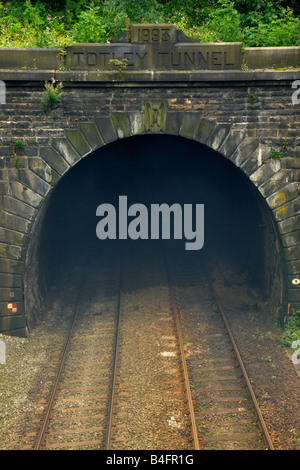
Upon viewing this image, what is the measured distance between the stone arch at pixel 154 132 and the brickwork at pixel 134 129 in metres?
0.02

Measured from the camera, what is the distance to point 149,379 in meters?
11.0

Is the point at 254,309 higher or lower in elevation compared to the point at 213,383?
higher

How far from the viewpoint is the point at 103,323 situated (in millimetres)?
14102

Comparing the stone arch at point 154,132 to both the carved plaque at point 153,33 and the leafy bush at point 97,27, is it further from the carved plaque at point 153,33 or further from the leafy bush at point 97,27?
the leafy bush at point 97,27

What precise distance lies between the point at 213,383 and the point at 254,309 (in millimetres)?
4078

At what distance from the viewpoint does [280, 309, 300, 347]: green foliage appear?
40.7 feet

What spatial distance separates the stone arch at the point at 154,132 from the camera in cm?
1201

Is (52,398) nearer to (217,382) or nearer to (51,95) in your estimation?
(217,382)

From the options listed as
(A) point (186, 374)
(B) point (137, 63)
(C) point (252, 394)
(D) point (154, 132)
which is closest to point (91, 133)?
(D) point (154, 132)

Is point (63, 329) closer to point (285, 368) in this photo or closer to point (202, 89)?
point (285, 368)

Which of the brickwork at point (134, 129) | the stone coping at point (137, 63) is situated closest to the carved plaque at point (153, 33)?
the stone coping at point (137, 63)

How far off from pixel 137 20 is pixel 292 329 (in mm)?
8537
